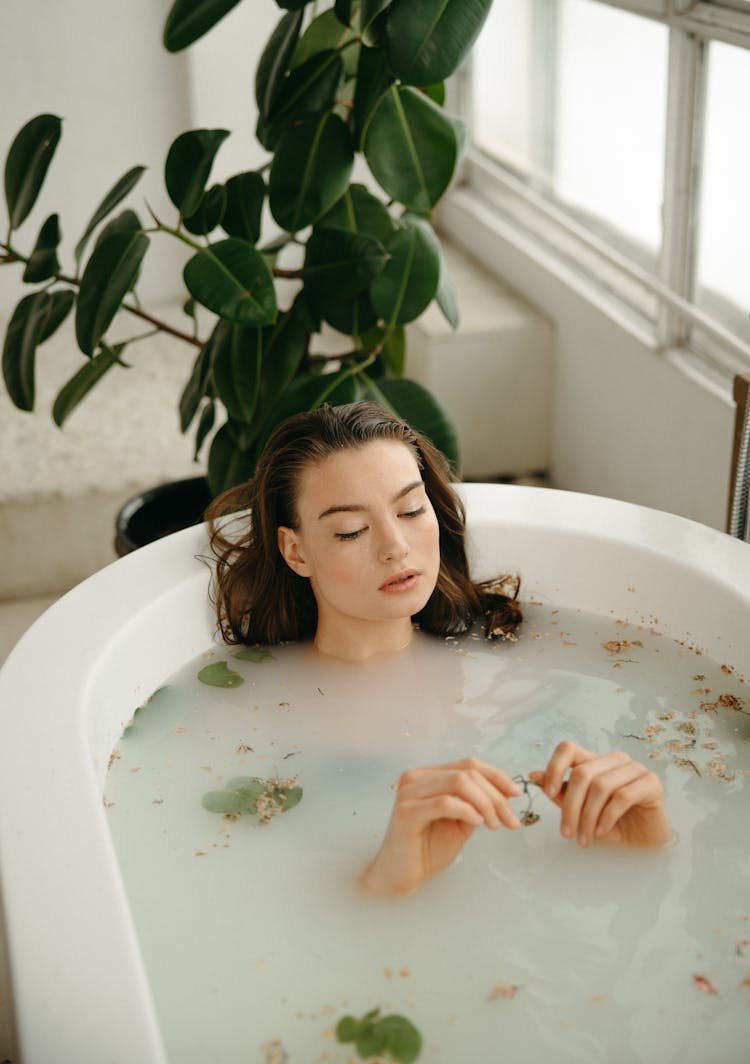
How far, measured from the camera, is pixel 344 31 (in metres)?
2.40

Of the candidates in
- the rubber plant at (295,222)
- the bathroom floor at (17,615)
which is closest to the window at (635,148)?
the rubber plant at (295,222)

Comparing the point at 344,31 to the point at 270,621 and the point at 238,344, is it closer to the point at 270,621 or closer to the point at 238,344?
the point at 238,344

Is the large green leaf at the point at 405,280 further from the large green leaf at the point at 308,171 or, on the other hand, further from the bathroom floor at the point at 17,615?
the bathroom floor at the point at 17,615

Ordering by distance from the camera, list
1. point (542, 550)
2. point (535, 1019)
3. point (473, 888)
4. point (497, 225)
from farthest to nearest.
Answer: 1. point (497, 225)
2. point (542, 550)
3. point (473, 888)
4. point (535, 1019)

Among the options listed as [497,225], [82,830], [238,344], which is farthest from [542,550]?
[497,225]

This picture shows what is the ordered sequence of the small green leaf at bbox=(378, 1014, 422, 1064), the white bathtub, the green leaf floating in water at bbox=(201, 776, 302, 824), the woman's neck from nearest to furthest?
the white bathtub < the small green leaf at bbox=(378, 1014, 422, 1064) < the green leaf floating in water at bbox=(201, 776, 302, 824) < the woman's neck

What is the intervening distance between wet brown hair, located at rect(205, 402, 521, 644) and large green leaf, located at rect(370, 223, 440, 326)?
44cm

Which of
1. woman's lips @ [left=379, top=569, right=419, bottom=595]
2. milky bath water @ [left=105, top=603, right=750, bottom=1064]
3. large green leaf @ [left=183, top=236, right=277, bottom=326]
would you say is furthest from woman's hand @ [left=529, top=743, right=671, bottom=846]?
large green leaf @ [left=183, top=236, right=277, bottom=326]

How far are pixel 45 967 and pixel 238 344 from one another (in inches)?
51.1

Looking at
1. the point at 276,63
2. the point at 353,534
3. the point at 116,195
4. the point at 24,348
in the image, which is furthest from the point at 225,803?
the point at 276,63

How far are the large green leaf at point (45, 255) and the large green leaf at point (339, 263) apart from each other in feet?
1.43

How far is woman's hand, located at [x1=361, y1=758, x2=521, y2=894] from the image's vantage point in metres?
1.42

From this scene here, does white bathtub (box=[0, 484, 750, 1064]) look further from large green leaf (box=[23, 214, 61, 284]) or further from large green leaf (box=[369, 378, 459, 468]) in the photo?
large green leaf (box=[23, 214, 61, 284])

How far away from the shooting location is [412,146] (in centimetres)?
230
